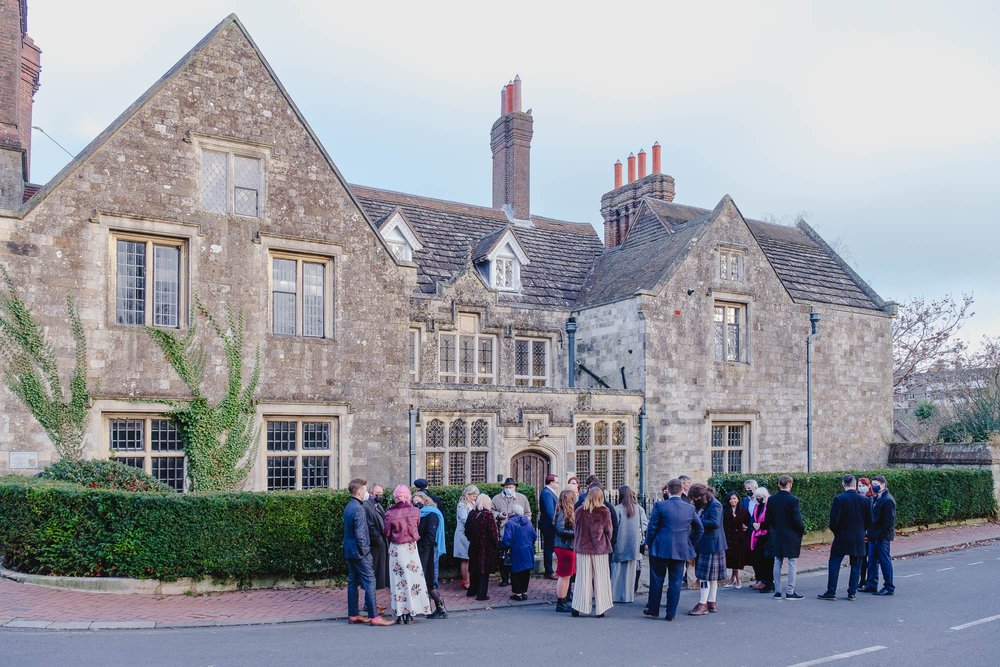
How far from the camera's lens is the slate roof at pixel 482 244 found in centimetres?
2459

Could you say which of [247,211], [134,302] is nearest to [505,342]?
[247,211]

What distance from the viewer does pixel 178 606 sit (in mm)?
11828

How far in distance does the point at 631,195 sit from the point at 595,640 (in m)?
21.4

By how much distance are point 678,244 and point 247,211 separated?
1210 centimetres

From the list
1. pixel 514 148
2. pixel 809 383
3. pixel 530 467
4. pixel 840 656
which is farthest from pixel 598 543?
pixel 514 148

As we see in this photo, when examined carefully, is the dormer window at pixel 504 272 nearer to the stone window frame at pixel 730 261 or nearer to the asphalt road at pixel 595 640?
the stone window frame at pixel 730 261

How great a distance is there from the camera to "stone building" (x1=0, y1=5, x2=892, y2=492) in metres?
16.3

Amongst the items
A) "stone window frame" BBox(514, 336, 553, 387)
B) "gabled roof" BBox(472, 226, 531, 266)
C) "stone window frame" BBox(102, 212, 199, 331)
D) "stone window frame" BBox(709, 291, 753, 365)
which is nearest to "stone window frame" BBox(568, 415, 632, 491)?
"stone window frame" BBox(514, 336, 553, 387)

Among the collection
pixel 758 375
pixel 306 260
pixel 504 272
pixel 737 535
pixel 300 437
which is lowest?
pixel 737 535

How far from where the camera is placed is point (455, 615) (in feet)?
40.0

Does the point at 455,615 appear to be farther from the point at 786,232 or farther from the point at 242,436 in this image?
the point at 786,232

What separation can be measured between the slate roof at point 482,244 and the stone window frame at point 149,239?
23.1ft

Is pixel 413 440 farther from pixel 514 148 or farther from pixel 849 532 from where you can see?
pixel 514 148

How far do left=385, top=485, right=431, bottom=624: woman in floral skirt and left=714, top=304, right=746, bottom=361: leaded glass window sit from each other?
1491cm
